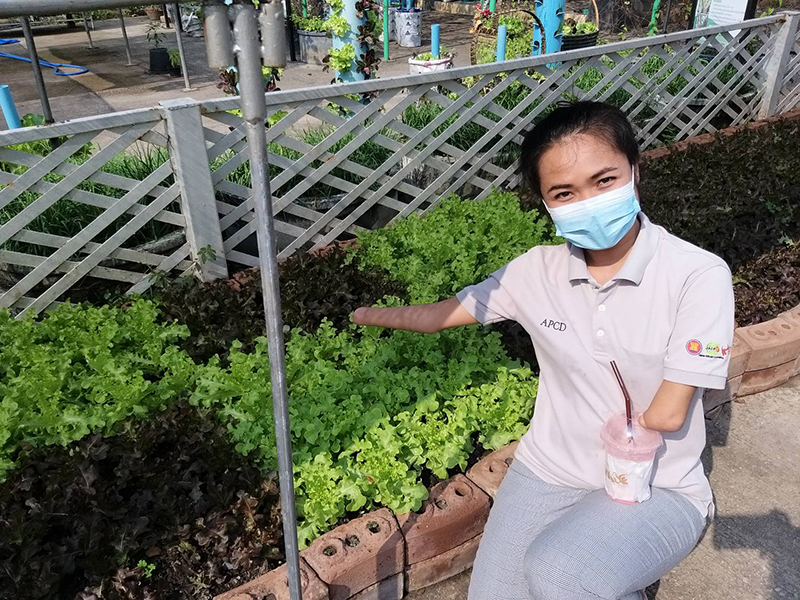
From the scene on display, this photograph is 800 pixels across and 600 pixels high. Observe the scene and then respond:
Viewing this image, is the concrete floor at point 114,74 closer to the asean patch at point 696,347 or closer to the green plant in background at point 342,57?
the green plant in background at point 342,57

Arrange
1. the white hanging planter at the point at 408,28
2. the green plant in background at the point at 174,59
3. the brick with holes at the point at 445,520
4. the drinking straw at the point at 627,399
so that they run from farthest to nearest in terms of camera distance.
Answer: the white hanging planter at the point at 408,28 < the green plant in background at the point at 174,59 < the brick with holes at the point at 445,520 < the drinking straw at the point at 627,399

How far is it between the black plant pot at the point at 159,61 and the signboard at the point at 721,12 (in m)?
7.93

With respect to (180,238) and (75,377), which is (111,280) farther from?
(75,377)

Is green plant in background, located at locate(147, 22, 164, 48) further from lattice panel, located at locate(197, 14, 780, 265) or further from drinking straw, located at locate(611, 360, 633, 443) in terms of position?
drinking straw, located at locate(611, 360, 633, 443)

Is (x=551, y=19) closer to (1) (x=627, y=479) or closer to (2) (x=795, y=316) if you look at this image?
(2) (x=795, y=316)

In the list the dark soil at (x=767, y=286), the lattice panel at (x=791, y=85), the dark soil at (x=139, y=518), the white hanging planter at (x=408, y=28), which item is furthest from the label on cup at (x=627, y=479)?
the white hanging planter at (x=408, y=28)

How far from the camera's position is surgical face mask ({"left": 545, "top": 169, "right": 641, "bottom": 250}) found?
1.64 m

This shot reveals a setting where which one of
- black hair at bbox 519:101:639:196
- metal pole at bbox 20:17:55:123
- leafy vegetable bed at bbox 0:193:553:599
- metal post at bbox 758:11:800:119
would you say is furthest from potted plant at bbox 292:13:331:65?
black hair at bbox 519:101:639:196

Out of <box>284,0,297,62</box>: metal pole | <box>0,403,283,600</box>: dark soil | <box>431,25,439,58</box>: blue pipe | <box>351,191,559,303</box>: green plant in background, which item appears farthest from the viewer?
<box>284,0,297,62</box>: metal pole

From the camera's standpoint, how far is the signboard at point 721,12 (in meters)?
6.41

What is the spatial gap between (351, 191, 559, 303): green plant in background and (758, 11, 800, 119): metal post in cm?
375

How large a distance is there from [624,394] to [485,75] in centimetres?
291

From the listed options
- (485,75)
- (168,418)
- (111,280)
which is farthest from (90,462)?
(485,75)

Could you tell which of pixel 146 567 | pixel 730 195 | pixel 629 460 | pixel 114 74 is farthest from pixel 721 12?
pixel 114 74
